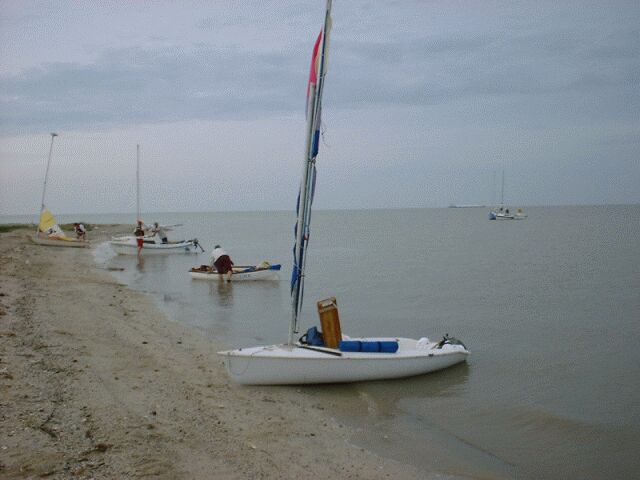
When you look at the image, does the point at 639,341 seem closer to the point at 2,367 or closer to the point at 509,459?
the point at 509,459

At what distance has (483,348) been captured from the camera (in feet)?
49.6

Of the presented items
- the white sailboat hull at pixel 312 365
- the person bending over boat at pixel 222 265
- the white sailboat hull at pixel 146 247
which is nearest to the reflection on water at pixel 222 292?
the person bending over boat at pixel 222 265

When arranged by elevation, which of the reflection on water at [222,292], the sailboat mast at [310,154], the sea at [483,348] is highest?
the sailboat mast at [310,154]

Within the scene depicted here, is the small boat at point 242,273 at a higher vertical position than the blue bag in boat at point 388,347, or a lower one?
lower

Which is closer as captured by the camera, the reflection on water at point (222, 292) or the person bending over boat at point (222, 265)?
the reflection on water at point (222, 292)

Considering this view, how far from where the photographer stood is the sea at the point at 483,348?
27.8 feet

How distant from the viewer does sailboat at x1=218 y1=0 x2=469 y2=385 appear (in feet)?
33.0

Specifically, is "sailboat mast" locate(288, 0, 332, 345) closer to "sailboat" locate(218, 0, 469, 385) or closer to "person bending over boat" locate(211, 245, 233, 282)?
"sailboat" locate(218, 0, 469, 385)

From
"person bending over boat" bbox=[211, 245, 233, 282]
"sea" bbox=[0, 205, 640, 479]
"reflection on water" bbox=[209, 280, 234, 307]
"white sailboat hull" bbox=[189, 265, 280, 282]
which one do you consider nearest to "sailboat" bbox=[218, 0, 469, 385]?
"sea" bbox=[0, 205, 640, 479]

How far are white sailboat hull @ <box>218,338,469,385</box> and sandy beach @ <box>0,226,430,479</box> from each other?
277mm

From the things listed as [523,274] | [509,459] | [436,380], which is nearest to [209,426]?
[509,459]

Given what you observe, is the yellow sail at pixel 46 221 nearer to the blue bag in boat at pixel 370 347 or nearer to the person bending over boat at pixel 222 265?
the person bending over boat at pixel 222 265

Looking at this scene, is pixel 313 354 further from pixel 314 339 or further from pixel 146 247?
pixel 146 247

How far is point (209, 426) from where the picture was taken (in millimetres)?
7672
